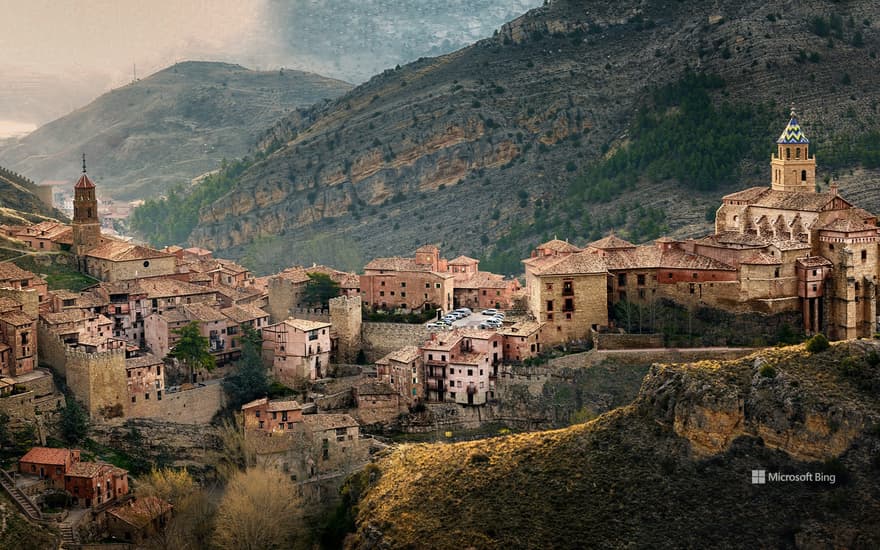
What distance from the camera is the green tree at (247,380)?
5128 cm

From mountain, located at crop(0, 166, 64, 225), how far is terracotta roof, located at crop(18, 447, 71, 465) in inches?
1021

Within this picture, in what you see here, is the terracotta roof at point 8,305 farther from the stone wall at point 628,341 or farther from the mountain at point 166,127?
the mountain at point 166,127

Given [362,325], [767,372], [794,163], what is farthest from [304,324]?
[767,372]

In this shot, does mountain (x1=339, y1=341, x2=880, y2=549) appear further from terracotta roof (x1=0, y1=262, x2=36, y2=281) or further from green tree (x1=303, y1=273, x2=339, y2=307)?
terracotta roof (x1=0, y1=262, x2=36, y2=281)

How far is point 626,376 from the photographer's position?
50.6 meters

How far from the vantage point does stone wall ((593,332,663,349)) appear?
168 ft

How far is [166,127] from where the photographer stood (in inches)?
5802

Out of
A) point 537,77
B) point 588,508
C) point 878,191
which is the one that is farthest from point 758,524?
point 537,77

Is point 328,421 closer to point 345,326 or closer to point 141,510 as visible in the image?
point 141,510

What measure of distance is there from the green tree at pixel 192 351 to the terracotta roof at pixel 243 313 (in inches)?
98.1

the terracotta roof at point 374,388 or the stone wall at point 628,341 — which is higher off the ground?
the stone wall at point 628,341

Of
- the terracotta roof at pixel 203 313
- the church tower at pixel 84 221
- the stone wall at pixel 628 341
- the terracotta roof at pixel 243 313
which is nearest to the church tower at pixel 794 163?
the stone wall at pixel 628 341

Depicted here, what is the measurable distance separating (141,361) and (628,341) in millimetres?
15807

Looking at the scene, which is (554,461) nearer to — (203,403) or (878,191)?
(203,403)
